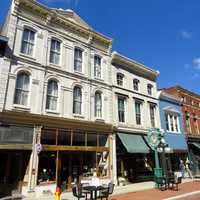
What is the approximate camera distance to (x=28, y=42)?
15312 mm

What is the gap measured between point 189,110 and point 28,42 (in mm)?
23406

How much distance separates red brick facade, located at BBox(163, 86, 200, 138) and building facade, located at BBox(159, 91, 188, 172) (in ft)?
5.03

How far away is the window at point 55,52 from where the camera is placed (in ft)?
54.1

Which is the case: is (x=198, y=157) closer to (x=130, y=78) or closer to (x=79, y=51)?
(x=130, y=78)

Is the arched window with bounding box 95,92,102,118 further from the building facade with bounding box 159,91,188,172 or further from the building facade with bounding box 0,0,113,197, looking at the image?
the building facade with bounding box 159,91,188,172

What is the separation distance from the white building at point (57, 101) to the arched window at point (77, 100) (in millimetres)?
78

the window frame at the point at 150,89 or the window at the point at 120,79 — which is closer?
the window at the point at 120,79

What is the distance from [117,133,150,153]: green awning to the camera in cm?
1839

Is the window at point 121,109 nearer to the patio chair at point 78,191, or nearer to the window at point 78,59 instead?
the window at point 78,59

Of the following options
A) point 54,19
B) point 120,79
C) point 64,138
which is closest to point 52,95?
point 64,138

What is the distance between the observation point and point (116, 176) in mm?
17781

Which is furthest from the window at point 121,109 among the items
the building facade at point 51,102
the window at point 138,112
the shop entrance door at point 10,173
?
the shop entrance door at point 10,173

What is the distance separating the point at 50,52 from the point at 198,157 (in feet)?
75.9

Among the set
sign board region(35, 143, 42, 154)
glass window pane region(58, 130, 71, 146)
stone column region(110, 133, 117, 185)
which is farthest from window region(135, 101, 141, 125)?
sign board region(35, 143, 42, 154)
